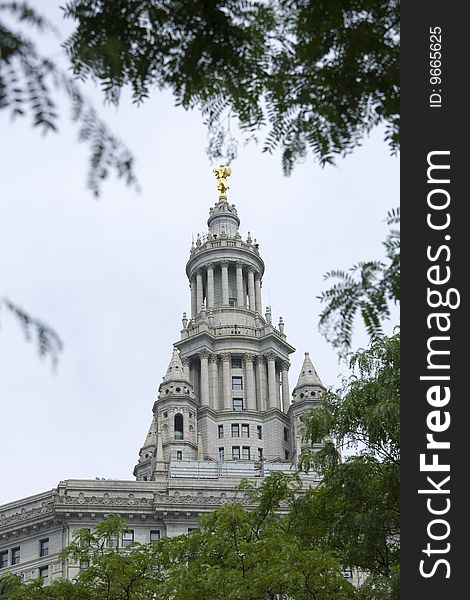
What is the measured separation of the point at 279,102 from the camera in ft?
27.4

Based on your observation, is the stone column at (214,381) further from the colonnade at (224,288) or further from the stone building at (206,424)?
the colonnade at (224,288)

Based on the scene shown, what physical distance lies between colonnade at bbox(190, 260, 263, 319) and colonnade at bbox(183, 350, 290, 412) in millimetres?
7457

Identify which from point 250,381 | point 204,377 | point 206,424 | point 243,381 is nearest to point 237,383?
point 243,381

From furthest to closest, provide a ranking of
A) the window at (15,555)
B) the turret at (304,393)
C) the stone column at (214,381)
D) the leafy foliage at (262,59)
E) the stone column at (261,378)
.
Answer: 1. the stone column at (261,378)
2. the stone column at (214,381)
3. the turret at (304,393)
4. the window at (15,555)
5. the leafy foliage at (262,59)

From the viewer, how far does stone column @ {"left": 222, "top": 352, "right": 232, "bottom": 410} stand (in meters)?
113

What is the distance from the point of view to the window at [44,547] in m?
82.6

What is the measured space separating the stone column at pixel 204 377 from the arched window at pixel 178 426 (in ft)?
16.0

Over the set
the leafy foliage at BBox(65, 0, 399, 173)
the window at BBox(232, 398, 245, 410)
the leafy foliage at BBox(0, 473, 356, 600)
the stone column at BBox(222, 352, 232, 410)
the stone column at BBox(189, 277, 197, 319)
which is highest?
the stone column at BBox(189, 277, 197, 319)

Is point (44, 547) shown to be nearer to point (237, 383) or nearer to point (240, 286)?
point (237, 383)

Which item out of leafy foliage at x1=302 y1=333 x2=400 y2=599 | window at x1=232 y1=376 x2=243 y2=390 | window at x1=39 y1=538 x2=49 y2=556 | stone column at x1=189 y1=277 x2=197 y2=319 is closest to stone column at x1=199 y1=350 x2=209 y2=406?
window at x1=232 y1=376 x2=243 y2=390

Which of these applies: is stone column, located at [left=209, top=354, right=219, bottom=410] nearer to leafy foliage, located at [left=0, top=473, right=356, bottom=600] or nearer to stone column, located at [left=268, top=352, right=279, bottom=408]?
stone column, located at [left=268, top=352, right=279, bottom=408]

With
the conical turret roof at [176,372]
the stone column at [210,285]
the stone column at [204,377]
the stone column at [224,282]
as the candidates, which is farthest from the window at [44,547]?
the stone column at [210,285]

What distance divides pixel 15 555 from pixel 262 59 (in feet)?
264

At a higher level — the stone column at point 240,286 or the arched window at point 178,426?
the stone column at point 240,286
